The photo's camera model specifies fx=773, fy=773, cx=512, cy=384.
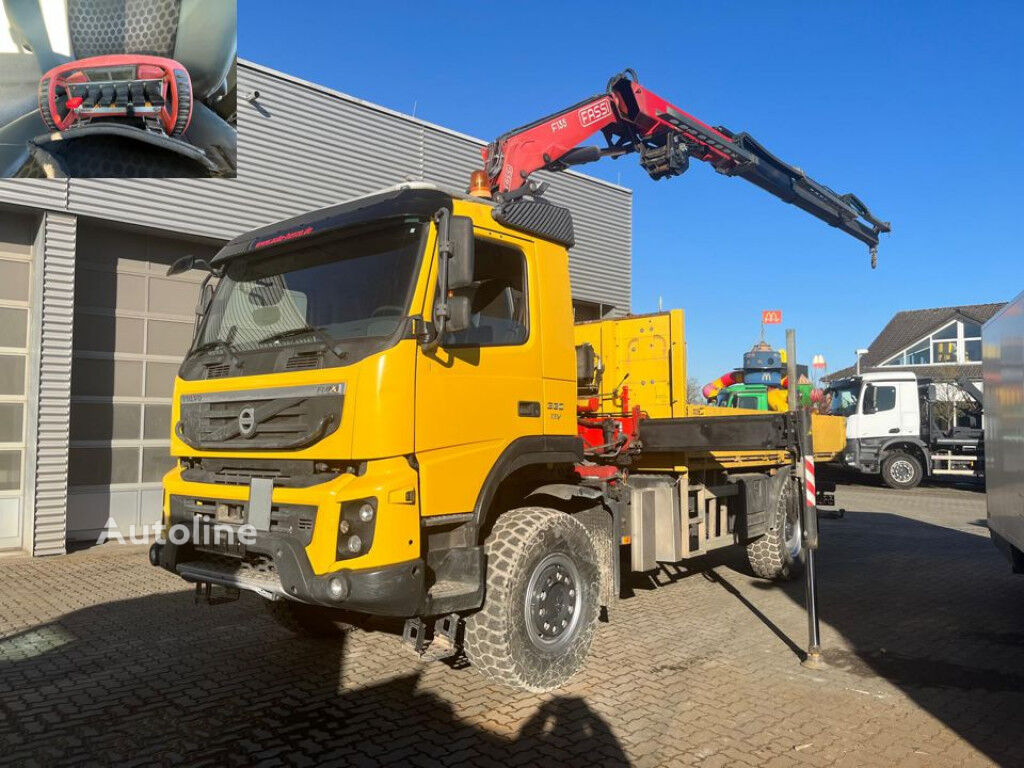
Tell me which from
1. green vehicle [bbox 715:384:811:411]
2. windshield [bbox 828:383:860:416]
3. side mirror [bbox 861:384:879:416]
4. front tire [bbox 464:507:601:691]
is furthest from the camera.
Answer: windshield [bbox 828:383:860:416]

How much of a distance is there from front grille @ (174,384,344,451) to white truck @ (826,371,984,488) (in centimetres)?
1837

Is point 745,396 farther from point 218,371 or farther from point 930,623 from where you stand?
point 218,371

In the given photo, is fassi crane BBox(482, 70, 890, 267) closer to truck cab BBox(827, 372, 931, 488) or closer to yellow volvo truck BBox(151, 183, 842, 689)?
yellow volvo truck BBox(151, 183, 842, 689)

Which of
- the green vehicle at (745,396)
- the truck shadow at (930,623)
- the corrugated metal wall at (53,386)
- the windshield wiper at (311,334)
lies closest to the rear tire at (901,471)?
the truck shadow at (930,623)

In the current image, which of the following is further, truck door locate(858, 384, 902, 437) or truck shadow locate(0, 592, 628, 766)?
truck door locate(858, 384, 902, 437)

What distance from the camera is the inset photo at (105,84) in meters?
9.33

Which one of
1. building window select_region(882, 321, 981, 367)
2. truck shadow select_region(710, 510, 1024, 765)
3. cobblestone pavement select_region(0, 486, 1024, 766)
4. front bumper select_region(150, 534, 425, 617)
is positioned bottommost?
truck shadow select_region(710, 510, 1024, 765)

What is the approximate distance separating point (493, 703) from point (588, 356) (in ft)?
8.29

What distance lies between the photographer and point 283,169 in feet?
37.8

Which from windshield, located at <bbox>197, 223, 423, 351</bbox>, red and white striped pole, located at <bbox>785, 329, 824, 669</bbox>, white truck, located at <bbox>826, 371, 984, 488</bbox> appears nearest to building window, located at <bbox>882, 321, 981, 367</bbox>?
white truck, located at <bbox>826, 371, 984, 488</bbox>

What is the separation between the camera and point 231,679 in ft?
16.8

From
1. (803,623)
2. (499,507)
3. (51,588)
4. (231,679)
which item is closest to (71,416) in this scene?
(51,588)

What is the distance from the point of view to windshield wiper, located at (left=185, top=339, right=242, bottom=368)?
4.78m

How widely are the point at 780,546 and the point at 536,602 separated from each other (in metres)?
4.50
